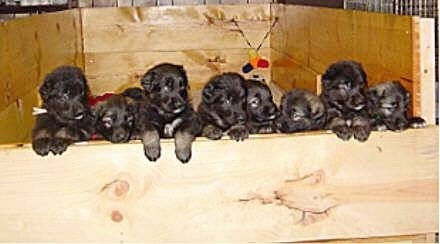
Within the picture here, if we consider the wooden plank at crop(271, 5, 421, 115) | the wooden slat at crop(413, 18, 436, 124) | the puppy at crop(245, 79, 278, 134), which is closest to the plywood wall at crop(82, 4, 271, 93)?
the wooden plank at crop(271, 5, 421, 115)

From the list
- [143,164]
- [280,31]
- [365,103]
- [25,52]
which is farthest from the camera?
[280,31]

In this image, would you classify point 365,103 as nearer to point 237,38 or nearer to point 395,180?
point 395,180

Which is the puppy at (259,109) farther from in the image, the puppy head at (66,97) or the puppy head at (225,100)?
the puppy head at (66,97)

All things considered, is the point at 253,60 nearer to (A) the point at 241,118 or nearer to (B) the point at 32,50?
(B) the point at 32,50

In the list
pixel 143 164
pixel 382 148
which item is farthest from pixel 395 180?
pixel 143 164

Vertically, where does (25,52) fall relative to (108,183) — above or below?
above

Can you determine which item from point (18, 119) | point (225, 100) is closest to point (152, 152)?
point (225, 100)

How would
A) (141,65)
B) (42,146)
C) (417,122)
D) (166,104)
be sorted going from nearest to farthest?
(42,146)
(417,122)
(166,104)
(141,65)
